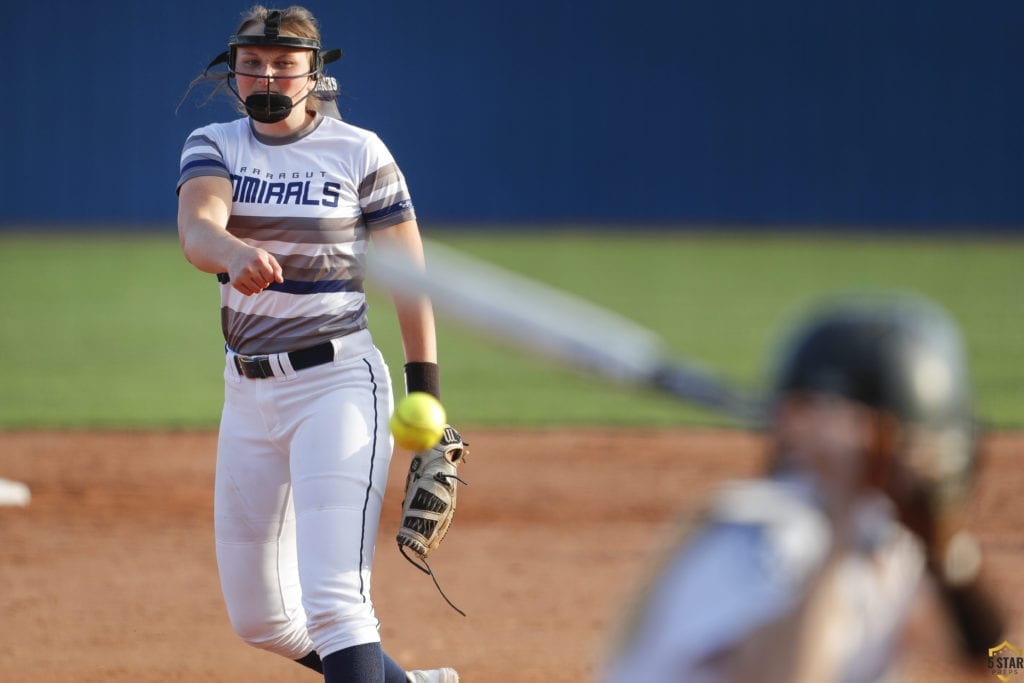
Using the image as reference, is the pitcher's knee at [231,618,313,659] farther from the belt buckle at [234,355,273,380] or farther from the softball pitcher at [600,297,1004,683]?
the softball pitcher at [600,297,1004,683]

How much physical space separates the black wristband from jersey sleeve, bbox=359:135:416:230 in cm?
38

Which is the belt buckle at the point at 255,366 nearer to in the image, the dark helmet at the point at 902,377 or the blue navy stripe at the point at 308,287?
the blue navy stripe at the point at 308,287

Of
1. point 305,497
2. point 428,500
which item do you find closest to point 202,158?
point 305,497

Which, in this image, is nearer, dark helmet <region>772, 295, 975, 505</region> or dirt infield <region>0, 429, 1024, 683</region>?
dark helmet <region>772, 295, 975, 505</region>

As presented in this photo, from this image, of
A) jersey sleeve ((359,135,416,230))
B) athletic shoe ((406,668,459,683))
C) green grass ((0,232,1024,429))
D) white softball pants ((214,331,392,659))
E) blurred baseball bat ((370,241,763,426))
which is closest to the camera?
blurred baseball bat ((370,241,763,426))

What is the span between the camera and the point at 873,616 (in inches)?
61.9

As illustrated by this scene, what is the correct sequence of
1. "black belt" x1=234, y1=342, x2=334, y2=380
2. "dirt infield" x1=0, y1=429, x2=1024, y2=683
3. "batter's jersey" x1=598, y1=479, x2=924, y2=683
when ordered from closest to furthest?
1. "batter's jersey" x1=598, y1=479, x2=924, y2=683
2. "black belt" x1=234, y1=342, x2=334, y2=380
3. "dirt infield" x1=0, y1=429, x2=1024, y2=683

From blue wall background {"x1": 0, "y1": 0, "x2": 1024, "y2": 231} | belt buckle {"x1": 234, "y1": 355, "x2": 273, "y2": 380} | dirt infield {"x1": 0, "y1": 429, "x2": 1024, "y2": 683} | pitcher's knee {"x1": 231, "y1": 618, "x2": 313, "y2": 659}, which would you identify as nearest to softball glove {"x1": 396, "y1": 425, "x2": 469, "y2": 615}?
pitcher's knee {"x1": 231, "y1": 618, "x2": 313, "y2": 659}

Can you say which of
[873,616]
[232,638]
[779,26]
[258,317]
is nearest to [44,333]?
[232,638]

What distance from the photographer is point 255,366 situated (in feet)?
11.5

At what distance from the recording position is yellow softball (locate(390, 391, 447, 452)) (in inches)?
139

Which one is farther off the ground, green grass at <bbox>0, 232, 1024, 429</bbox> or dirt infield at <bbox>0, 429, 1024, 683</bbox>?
dirt infield at <bbox>0, 429, 1024, 683</bbox>

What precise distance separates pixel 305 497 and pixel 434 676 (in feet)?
2.63

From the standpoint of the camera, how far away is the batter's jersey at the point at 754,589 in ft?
4.56
